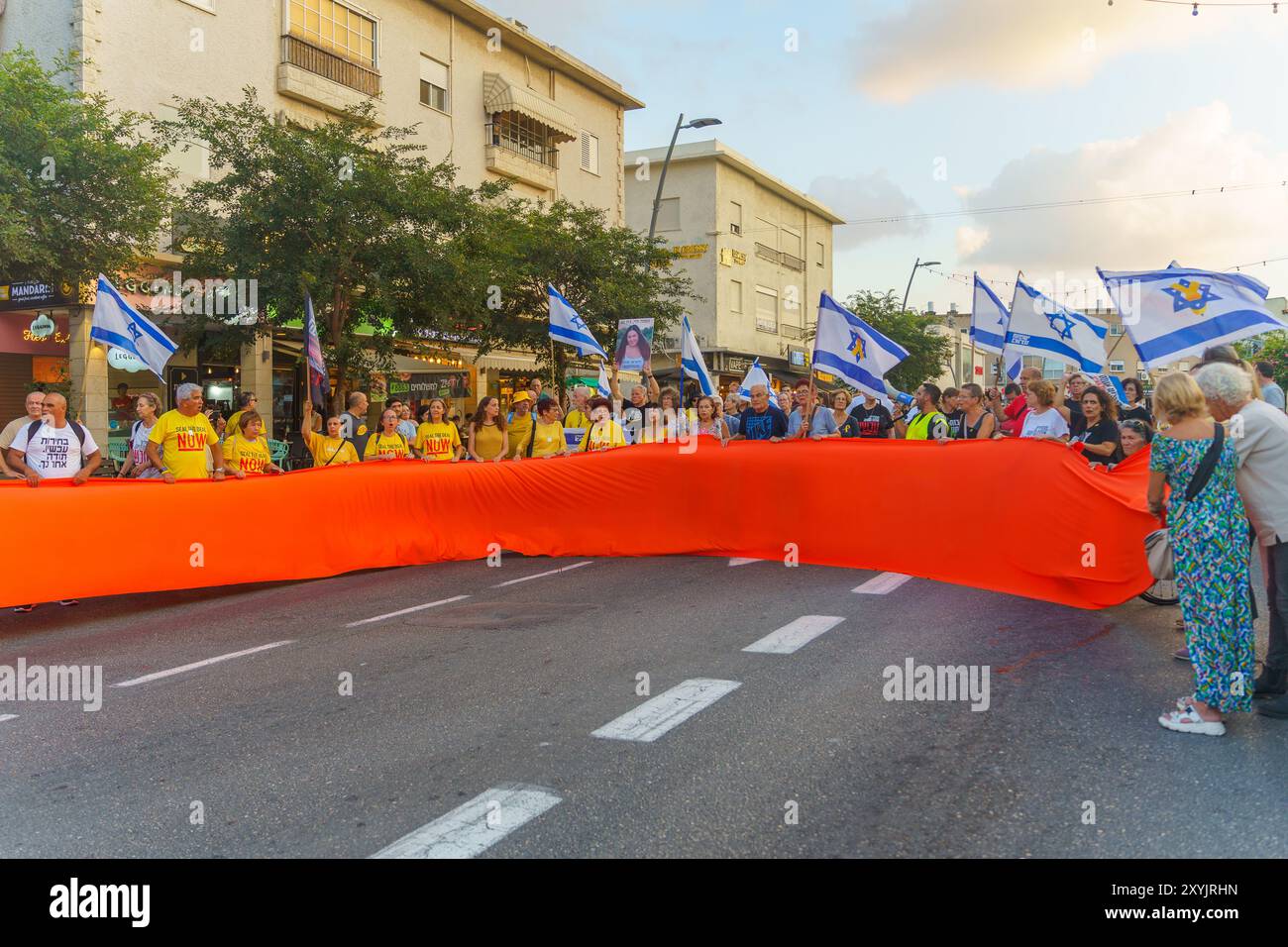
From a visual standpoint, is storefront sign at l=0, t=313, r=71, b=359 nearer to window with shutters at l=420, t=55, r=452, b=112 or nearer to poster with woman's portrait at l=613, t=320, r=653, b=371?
poster with woman's portrait at l=613, t=320, r=653, b=371

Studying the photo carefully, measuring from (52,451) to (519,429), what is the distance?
5100 millimetres

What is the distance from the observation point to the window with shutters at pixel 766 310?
52312 mm

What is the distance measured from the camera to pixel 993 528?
8.49 m

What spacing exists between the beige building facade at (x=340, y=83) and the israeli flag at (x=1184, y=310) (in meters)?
18.2

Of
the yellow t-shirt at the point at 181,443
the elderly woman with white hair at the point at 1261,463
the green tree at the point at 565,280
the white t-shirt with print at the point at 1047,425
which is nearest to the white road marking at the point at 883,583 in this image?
the white t-shirt with print at the point at 1047,425

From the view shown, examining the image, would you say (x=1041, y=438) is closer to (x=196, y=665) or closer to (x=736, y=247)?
(x=196, y=665)

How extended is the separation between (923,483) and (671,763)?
5.23m

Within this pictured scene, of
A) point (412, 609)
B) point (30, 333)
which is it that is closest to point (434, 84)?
point (30, 333)

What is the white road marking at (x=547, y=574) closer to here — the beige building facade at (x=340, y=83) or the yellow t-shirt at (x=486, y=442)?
the yellow t-shirt at (x=486, y=442)

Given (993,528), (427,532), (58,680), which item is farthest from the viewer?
(427,532)

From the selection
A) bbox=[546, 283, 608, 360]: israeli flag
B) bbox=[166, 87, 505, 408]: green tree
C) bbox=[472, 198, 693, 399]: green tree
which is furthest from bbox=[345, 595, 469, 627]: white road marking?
bbox=[472, 198, 693, 399]: green tree

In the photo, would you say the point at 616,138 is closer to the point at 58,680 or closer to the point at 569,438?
the point at 569,438

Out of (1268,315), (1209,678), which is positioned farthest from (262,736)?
(1268,315)

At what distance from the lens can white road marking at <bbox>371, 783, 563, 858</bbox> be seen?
12.1ft
